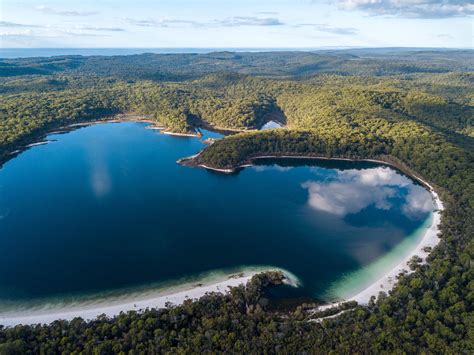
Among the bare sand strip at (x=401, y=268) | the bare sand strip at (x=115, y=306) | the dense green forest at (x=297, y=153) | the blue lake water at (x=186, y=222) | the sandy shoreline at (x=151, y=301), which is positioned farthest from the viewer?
the blue lake water at (x=186, y=222)

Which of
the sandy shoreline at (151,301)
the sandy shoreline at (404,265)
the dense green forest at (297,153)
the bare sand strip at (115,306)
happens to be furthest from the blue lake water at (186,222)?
the dense green forest at (297,153)

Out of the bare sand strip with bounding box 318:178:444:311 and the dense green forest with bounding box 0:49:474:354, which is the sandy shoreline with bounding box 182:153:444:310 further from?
the dense green forest with bounding box 0:49:474:354

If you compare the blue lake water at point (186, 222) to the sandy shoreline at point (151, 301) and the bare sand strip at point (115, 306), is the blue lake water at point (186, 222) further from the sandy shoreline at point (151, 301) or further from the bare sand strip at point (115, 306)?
the bare sand strip at point (115, 306)

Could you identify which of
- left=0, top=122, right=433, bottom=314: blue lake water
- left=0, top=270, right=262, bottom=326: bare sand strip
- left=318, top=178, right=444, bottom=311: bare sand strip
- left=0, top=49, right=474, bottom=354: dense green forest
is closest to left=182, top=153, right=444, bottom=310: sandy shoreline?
left=318, top=178, right=444, bottom=311: bare sand strip

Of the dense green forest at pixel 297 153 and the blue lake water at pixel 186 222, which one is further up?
the dense green forest at pixel 297 153

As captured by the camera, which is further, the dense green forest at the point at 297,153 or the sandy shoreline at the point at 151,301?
the sandy shoreline at the point at 151,301

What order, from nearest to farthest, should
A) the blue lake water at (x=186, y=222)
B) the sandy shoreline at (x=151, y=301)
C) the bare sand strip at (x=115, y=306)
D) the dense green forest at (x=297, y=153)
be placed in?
the dense green forest at (x=297, y=153) → the bare sand strip at (x=115, y=306) → the sandy shoreline at (x=151, y=301) → the blue lake water at (x=186, y=222)
